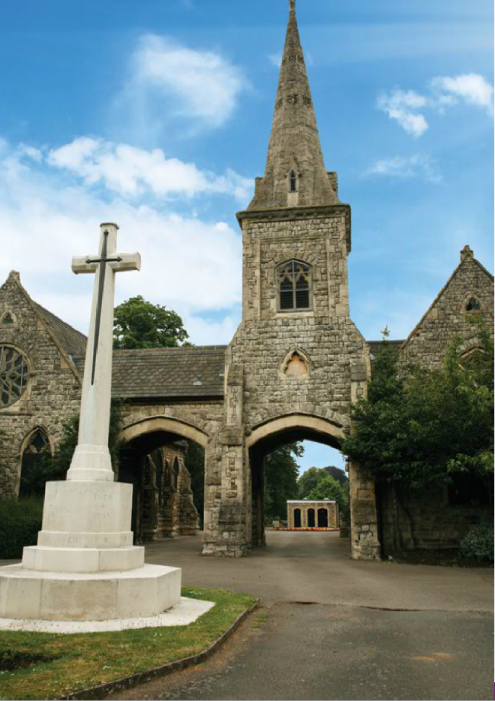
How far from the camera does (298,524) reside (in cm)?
5634

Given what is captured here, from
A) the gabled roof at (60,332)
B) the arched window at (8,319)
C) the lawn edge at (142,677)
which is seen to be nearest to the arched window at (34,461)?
the gabled roof at (60,332)

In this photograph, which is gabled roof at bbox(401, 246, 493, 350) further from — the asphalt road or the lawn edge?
the lawn edge

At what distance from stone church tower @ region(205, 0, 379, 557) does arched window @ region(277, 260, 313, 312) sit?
1.5 inches

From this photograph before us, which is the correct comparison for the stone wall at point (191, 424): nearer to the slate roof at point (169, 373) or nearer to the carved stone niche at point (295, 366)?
the slate roof at point (169, 373)

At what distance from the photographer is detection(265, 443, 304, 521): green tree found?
49.6m

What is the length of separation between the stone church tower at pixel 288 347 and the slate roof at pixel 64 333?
8.01 metres

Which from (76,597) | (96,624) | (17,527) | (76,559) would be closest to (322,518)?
(17,527)

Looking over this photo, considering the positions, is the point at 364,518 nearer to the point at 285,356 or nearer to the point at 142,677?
the point at 285,356

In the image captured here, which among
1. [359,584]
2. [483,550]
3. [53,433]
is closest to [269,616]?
[359,584]

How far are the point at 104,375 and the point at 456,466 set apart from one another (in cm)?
1019

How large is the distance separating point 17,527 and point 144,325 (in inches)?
910

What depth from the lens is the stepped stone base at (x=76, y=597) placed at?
7.36 metres

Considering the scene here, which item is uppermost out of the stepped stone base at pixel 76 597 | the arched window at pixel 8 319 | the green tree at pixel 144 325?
the green tree at pixel 144 325

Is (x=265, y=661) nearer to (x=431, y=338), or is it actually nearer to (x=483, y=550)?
(x=483, y=550)
